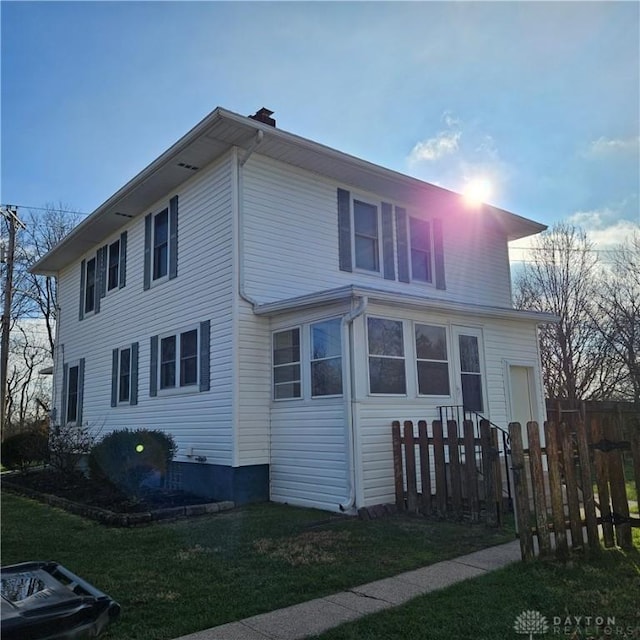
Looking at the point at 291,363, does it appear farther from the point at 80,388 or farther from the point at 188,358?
the point at 80,388

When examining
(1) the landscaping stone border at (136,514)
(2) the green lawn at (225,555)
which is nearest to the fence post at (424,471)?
(2) the green lawn at (225,555)

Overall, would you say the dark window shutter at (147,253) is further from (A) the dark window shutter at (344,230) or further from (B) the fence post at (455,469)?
(B) the fence post at (455,469)

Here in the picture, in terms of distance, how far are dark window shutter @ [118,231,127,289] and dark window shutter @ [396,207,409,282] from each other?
6.89 m

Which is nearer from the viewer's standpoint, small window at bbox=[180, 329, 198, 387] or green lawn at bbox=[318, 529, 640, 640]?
green lawn at bbox=[318, 529, 640, 640]

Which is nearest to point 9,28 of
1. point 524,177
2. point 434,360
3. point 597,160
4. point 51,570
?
point 51,570

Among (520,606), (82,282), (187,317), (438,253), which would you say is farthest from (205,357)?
(82,282)

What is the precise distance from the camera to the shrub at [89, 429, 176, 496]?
9.23 metres

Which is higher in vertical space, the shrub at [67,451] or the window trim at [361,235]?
the window trim at [361,235]

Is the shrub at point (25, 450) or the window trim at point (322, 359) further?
the shrub at point (25, 450)

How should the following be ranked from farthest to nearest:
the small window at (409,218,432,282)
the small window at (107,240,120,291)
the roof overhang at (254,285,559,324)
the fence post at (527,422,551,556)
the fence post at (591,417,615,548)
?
the small window at (107,240,120,291)
the small window at (409,218,432,282)
the roof overhang at (254,285,559,324)
the fence post at (591,417,615,548)
the fence post at (527,422,551,556)

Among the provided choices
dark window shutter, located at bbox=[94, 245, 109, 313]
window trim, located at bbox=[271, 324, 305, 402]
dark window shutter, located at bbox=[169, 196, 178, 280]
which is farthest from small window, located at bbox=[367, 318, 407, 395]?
dark window shutter, located at bbox=[94, 245, 109, 313]

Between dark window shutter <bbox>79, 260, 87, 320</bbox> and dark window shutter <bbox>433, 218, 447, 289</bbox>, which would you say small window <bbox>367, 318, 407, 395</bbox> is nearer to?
dark window shutter <bbox>433, 218, 447, 289</bbox>

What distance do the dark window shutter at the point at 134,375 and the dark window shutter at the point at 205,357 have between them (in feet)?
10.6

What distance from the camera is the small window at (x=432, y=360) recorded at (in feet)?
31.2
